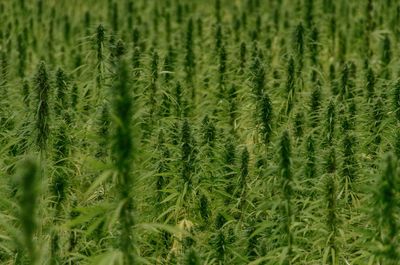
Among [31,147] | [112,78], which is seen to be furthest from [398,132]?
[31,147]

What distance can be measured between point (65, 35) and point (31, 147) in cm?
292

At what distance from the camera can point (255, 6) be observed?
7.12 meters

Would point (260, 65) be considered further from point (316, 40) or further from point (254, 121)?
point (316, 40)

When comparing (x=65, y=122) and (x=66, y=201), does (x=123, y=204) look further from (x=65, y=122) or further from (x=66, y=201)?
(x=65, y=122)

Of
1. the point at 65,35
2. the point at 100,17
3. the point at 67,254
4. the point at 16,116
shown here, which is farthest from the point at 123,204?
the point at 100,17

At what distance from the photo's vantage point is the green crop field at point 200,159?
2.81 meters

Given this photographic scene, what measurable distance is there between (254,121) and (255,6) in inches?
131

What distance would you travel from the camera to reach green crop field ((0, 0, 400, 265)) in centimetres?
281

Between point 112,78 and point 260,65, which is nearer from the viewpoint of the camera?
point 112,78

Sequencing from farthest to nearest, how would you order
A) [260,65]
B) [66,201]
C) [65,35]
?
[65,35], [260,65], [66,201]

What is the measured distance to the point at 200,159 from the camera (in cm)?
366

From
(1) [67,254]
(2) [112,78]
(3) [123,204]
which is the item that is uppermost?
(2) [112,78]

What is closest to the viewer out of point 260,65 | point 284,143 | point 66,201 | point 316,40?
point 284,143

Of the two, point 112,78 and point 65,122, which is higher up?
point 112,78
